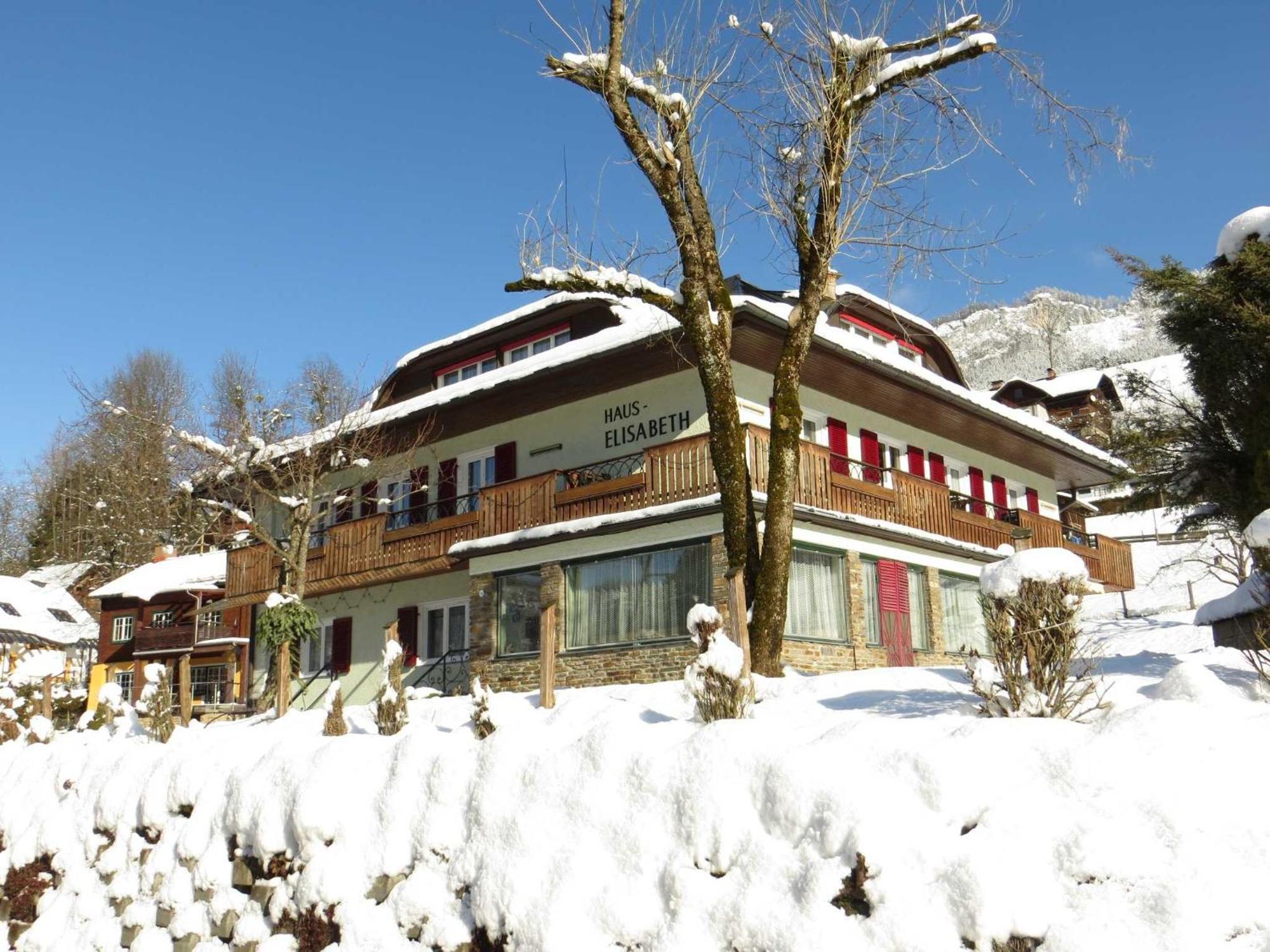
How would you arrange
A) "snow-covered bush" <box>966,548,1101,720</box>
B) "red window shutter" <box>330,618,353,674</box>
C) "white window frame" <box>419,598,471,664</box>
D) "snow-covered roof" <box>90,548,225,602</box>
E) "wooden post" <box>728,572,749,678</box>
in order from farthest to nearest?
"snow-covered roof" <box>90,548,225,602</box> → "red window shutter" <box>330,618,353,674</box> → "white window frame" <box>419,598,471,664</box> → "wooden post" <box>728,572,749,678</box> → "snow-covered bush" <box>966,548,1101,720</box>

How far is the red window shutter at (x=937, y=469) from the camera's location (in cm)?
2333

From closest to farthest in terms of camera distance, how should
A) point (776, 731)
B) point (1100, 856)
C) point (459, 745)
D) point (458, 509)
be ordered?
point (1100, 856), point (776, 731), point (459, 745), point (458, 509)

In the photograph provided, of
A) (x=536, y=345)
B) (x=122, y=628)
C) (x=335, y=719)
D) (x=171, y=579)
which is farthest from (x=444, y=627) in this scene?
(x=122, y=628)

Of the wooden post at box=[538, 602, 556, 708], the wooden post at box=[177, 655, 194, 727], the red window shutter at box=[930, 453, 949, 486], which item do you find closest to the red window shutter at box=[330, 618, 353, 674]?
the wooden post at box=[177, 655, 194, 727]

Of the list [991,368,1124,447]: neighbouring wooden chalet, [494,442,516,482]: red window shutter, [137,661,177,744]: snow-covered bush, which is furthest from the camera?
[991,368,1124,447]: neighbouring wooden chalet

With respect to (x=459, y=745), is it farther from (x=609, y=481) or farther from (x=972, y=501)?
(x=972, y=501)

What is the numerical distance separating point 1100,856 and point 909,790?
33.6 inches

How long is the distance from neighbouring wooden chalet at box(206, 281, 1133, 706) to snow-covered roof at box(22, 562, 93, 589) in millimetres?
29282

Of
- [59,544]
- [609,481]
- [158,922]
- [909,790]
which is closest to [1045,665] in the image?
[909,790]

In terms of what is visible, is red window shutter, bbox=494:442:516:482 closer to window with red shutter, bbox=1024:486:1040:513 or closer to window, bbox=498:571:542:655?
window, bbox=498:571:542:655

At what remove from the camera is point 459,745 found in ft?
23.2

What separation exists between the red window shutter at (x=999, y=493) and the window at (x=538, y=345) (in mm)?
10494

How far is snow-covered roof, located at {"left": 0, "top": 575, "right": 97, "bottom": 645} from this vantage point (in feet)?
150

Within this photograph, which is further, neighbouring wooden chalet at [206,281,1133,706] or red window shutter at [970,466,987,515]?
red window shutter at [970,466,987,515]
